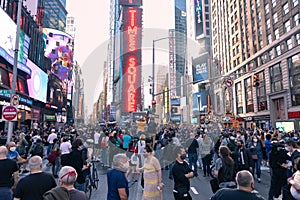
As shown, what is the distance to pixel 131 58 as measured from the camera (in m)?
96.5

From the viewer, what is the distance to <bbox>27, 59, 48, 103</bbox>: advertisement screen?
120 feet

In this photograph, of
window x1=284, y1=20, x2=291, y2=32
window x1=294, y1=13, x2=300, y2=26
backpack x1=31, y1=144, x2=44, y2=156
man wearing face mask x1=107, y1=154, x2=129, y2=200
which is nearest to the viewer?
man wearing face mask x1=107, y1=154, x2=129, y2=200

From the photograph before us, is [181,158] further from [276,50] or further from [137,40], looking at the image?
[137,40]

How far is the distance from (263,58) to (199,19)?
174 ft

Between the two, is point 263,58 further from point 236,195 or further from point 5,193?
point 5,193

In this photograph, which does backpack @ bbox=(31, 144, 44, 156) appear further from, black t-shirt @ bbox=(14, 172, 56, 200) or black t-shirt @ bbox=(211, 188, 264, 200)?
black t-shirt @ bbox=(211, 188, 264, 200)

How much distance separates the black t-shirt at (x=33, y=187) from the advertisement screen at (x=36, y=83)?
119 feet

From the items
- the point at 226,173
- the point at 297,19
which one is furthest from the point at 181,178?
the point at 297,19

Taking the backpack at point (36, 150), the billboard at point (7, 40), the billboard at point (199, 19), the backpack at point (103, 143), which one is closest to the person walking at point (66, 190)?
the backpack at point (36, 150)

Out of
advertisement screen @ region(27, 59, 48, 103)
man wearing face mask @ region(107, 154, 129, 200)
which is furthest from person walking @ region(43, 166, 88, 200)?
advertisement screen @ region(27, 59, 48, 103)

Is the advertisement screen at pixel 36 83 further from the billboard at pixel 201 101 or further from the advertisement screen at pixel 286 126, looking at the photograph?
the billboard at pixel 201 101

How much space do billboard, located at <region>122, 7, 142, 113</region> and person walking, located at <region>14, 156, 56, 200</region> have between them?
90.4 metres

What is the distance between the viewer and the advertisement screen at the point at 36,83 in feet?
Answer: 120

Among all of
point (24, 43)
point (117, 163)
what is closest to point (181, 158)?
point (117, 163)
